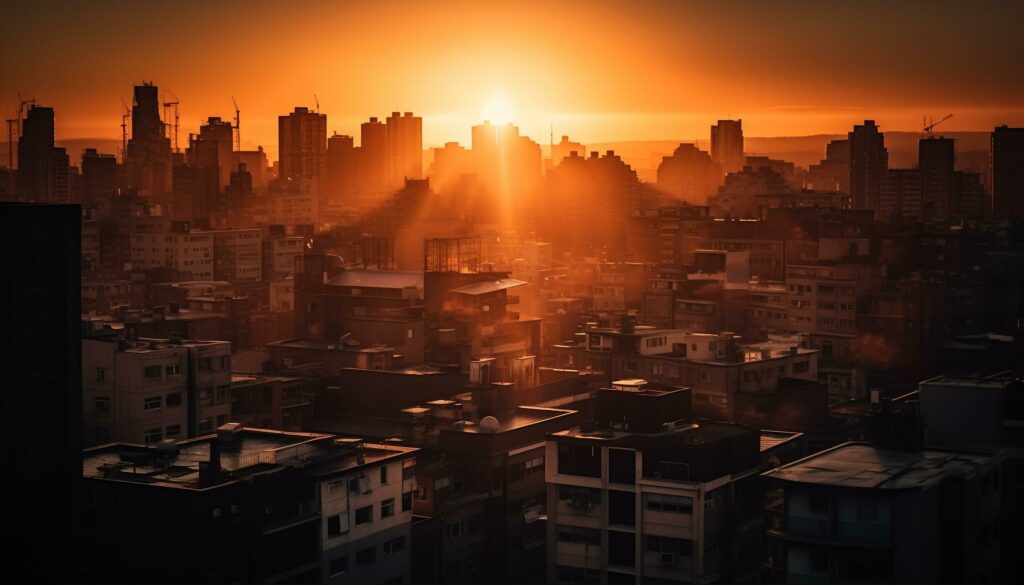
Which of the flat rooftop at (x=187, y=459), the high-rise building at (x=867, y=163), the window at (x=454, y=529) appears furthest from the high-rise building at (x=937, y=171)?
the flat rooftop at (x=187, y=459)

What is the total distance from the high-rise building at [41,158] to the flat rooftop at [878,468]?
54922mm

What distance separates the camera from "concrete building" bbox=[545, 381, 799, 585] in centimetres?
1642

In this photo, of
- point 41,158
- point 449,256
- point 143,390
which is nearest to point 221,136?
point 41,158

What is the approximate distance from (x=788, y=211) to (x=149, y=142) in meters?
48.1

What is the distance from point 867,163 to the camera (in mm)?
77562

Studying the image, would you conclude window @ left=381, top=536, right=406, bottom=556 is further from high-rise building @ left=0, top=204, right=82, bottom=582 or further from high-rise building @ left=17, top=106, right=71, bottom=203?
high-rise building @ left=17, top=106, right=71, bottom=203

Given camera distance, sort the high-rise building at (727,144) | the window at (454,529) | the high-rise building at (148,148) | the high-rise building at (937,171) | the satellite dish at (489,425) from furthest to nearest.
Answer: the high-rise building at (727,144)
the high-rise building at (148,148)
the high-rise building at (937,171)
the satellite dish at (489,425)
the window at (454,529)

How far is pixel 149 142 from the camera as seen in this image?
276 ft

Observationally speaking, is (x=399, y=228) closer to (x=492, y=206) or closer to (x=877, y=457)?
(x=492, y=206)

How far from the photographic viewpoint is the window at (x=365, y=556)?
16.0 m

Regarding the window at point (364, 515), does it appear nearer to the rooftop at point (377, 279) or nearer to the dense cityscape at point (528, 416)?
the dense cityscape at point (528, 416)

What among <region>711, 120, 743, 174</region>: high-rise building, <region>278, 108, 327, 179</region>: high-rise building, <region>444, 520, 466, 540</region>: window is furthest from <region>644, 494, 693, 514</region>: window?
<region>711, 120, 743, 174</region>: high-rise building

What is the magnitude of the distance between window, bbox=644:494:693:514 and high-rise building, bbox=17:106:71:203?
53.4 metres

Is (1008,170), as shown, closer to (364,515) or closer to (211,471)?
(364,515)
